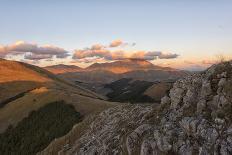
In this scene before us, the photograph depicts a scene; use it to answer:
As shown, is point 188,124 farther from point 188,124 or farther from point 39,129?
point 39,129

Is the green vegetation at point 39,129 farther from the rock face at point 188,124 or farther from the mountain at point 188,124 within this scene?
the rock face at point 188,124

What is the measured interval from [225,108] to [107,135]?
1036 inches

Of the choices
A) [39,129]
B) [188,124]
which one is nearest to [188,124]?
[188,124]

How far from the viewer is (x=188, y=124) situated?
40.3 metres

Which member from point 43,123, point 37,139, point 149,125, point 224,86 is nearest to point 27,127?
point 43,123

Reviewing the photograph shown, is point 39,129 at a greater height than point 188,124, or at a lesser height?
lesser

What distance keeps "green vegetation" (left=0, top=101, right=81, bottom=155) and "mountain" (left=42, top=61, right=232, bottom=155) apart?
89796mm

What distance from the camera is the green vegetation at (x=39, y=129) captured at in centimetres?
14100

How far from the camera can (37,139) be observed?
474 feet

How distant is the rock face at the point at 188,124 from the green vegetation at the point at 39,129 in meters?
90.6

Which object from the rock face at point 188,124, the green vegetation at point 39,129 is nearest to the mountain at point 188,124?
the rock face at point 188,124

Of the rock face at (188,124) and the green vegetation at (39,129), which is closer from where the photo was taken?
the rock face at (188,124)

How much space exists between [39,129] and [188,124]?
136m

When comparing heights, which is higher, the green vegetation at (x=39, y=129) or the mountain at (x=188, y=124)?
the mountain at (x=188, y=124)
